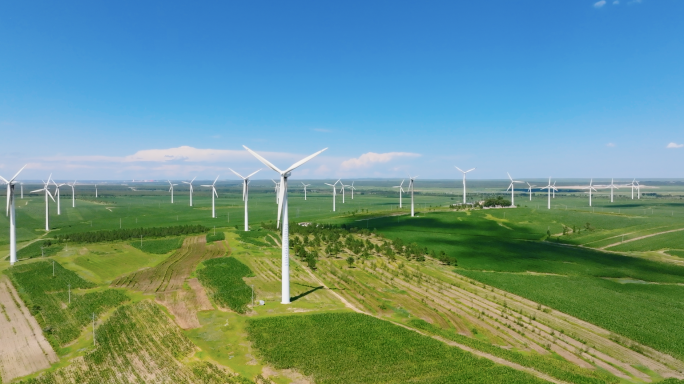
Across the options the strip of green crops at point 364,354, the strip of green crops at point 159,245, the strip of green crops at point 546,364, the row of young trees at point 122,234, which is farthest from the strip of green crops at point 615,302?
the row of young trees at point 122,234

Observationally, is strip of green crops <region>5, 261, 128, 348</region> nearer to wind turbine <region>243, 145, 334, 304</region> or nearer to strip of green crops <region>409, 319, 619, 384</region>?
wind turbine <region>243, 145, 334, 304</region>

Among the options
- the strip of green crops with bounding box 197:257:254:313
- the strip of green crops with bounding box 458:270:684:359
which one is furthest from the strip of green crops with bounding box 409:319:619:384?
the strip of green crops with bounding box 197:257:254:313

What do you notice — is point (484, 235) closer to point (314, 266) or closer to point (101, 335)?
point (314, 266)

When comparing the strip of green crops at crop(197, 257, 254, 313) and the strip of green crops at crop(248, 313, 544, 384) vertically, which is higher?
the strip of green crops at crop(197, 257, 254, 313)

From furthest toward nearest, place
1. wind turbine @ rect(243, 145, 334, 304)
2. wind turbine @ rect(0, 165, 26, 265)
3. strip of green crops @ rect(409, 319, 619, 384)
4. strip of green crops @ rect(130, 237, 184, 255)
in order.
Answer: strip of green crops @ rect(130, 237, 184, 255) < wind turbine @ rect(0, 165, 26, 265) < wind turbine @ rect(243, 145, 334, 304) < strip of green crops @ rect(409, 319, 619, 384)

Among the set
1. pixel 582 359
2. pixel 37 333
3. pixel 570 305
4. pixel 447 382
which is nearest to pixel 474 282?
pixel 570 305

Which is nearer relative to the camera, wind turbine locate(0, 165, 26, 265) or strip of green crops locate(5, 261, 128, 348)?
strip of green crops locate(5, 261, 128, 348)
